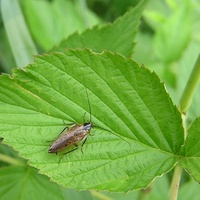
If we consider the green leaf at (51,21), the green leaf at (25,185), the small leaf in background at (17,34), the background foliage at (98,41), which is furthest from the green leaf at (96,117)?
the green leaf at (51,21)

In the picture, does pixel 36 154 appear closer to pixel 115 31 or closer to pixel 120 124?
pixel 120 124

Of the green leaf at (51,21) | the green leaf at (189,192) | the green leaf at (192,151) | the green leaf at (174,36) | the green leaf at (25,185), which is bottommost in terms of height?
the green leaf at (189,192)

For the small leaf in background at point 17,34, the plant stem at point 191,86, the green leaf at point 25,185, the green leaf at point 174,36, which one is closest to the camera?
the plant stem at point 191,86

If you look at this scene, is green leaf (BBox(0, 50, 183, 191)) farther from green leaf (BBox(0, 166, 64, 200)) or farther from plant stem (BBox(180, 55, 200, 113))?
green leaf (BBox(0, 166, 64, 200))

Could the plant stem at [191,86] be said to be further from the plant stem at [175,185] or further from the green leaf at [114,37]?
the green leaf at [114,37]

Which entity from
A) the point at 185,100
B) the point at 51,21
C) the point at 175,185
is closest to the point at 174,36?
the point at 51,21

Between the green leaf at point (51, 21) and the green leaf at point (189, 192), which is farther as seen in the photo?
the green leaf at point (51, 21)

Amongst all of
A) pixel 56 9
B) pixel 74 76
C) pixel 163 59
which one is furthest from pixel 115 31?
pixel 56 9

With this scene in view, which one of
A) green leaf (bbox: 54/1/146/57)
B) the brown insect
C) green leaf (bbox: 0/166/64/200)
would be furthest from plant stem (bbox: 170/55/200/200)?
green leaf (bbox: 0/166/64/200)
